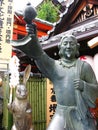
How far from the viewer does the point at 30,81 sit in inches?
392

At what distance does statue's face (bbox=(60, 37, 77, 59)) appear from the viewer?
3.50 m

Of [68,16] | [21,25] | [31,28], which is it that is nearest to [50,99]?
[68,16]

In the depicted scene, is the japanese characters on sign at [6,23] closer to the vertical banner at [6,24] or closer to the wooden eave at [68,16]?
the vertical banner at [6,24]

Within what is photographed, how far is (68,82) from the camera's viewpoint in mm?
3455

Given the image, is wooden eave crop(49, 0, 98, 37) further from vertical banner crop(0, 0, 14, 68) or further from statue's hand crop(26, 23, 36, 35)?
statue's hand crop(26, 23, 36, 35)

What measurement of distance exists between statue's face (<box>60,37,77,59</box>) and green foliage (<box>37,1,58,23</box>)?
12.5 m

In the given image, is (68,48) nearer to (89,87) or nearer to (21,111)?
(89,87)

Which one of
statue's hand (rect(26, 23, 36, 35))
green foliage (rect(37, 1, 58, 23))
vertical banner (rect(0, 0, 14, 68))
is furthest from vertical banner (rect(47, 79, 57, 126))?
green foliage (rect(37, 1, 58, 23))

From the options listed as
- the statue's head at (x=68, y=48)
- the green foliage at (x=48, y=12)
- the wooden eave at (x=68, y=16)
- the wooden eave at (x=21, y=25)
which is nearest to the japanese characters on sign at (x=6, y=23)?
the wooden eave at (x=68, y=16)

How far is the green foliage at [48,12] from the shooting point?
51.8ft

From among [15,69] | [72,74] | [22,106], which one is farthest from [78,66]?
[15,69]

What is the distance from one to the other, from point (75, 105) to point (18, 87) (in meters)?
4.67

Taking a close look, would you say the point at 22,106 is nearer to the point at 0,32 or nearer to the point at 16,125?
the point at 16,125

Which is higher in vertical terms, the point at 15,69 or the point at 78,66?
the point at 15,69
